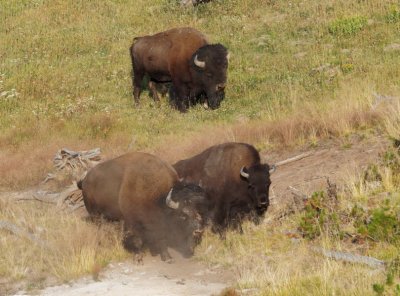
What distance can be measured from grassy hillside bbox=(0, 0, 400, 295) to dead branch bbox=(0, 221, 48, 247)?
24cm

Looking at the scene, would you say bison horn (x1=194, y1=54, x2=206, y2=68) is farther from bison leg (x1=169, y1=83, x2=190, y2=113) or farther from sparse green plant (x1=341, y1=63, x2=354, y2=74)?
sparse green plant (x1=341, y1=63, x2=354, y2=74)

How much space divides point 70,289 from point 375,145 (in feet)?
22.6

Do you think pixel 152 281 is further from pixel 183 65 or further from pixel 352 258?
pixel 183 65

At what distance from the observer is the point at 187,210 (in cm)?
843

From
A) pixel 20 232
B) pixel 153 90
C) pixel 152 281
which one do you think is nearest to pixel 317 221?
pixel 152 281

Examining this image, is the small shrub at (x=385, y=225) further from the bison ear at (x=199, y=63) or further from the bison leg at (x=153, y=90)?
the bison leg at (x=153, y=90)

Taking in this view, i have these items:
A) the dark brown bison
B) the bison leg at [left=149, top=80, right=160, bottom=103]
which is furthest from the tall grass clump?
the bison leg at [left=149, top=80, right=160, bottom=103]

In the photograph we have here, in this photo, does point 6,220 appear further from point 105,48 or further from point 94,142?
point 105,48

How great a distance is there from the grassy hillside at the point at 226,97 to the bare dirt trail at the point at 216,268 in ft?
1.05

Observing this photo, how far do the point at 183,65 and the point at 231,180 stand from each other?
28.4 ft

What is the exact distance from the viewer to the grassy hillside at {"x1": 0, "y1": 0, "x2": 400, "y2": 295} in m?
8.38

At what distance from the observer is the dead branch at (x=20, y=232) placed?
357 inches

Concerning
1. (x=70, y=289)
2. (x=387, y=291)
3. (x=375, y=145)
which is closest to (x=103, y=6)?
(x=375, y=145)

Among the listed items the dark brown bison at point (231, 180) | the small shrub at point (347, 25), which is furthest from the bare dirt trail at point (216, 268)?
the small shrub at point (347, 25)
